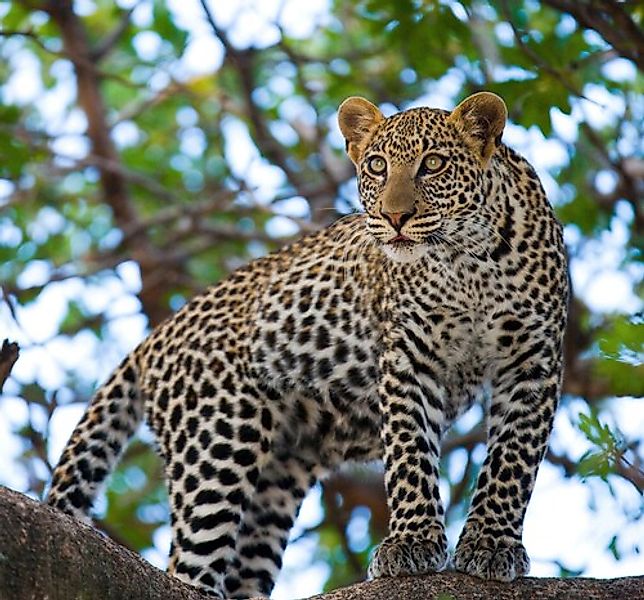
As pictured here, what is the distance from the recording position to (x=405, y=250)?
880 centimetres

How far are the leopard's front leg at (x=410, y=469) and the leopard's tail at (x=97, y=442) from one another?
6.00ft

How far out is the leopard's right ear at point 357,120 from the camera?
31.6 feet

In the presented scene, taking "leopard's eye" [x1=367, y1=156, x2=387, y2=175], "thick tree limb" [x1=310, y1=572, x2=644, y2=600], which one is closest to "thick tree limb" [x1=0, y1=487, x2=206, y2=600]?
"thick tree limb" [x1=310, y1=572, x2=644, y2=600]

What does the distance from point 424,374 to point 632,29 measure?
2.65 meters

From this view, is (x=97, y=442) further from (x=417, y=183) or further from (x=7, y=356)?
(x=417, y=183)

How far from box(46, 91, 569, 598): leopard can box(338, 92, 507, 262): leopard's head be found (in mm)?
11

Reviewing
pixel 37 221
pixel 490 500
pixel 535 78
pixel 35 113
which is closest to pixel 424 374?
pixel 490 500

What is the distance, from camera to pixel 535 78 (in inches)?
411

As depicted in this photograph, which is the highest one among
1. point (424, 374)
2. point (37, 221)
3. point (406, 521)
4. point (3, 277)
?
point (37, 221)

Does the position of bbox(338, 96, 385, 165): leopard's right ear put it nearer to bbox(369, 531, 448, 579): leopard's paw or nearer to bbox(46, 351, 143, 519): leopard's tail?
bbox(46, 351, 143, 519): leopard's tail

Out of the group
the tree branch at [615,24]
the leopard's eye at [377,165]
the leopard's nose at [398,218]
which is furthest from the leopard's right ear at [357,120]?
the tree branch at [615,24]

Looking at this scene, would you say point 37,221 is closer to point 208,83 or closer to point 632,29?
point 208,83

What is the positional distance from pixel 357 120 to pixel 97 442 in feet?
8.27

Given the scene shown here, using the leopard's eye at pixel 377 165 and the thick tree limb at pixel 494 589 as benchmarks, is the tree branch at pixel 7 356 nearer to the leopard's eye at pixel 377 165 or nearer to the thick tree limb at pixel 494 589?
the thick tree limb at pixel 494 589
